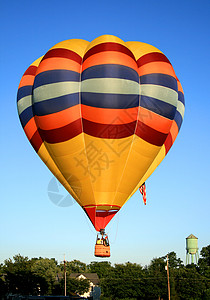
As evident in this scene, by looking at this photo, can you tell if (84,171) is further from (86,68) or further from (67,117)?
(86,68)

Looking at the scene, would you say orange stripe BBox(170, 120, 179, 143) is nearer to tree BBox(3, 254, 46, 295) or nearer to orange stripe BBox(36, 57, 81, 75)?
orange stripe BBox(36, 57, 81, 75)

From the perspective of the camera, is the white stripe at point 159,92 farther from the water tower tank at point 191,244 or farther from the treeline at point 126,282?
the water tower tank at point 191,244

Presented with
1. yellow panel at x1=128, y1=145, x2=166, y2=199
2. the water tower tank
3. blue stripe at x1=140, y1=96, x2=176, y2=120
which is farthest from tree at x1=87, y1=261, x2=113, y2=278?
blue stripe at x1=140, y1=96, x2=176, y2=120

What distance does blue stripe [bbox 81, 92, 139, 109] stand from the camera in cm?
1797

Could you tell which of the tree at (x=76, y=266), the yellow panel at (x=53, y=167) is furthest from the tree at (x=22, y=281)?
the tree at (x=76, y=266)

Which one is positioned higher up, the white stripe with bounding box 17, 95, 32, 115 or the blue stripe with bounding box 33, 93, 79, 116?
the white stripe with bounding box 17, 95, 32, 115

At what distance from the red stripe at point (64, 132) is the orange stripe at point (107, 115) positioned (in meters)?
0.57

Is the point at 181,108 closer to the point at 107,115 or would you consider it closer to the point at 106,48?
the point at 107,115

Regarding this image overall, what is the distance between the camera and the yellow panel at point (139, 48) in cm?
1966

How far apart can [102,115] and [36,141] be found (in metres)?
4.16

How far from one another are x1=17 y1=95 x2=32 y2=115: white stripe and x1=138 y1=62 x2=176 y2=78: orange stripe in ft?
18.5

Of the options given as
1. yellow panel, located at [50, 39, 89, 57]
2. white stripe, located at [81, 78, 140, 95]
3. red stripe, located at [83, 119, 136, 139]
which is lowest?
red stripe, located at [83, 119, 136, 139]

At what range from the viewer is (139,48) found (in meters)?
19.9

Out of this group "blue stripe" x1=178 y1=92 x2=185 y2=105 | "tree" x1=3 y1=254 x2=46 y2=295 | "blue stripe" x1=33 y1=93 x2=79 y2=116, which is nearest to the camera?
"blue stripe" x1=33 y1=93 x2=79 y2=116
